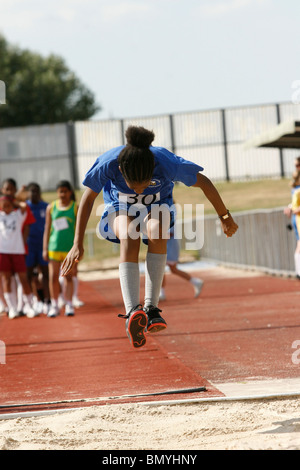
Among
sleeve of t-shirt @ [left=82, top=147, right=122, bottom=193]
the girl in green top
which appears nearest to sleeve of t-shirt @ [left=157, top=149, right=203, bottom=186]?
sleeve of t-shirt @ [left=82, top=147, right=122, bottom=193]

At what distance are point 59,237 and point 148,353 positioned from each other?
4142 millimetres

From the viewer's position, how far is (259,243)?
18938 millimetres

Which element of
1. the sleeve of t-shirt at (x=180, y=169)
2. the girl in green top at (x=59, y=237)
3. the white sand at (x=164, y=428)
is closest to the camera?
the white sand at (x=164, y=428)

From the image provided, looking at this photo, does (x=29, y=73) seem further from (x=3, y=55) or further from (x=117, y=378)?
Result: (x=117, y=378)

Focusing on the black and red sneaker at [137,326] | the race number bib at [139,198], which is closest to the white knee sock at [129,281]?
the black and red sneaker at [137,326]

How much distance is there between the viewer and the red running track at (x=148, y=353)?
603cm

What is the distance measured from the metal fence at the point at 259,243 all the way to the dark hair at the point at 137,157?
10359mm

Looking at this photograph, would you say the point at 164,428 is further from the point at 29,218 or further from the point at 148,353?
the point at 29,218

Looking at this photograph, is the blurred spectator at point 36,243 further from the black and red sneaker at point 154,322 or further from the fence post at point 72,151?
the fence post at point 72,151

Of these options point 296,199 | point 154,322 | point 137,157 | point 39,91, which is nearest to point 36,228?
point 296,199

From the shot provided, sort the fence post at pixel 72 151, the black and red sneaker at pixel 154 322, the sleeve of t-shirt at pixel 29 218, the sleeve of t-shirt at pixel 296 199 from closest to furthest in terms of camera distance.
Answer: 1. the black and red sneaker at pixel 154 322
2. the sleeve of t-shirt at pixel 29 218
3. the sleeve of t-shirt at pixel 296 199
4. the fence post at pixel 72 151

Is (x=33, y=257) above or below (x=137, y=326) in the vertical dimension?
below

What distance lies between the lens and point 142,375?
6.64 m

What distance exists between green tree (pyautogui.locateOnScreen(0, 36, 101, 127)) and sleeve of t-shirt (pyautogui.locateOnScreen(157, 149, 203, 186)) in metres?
62.4
